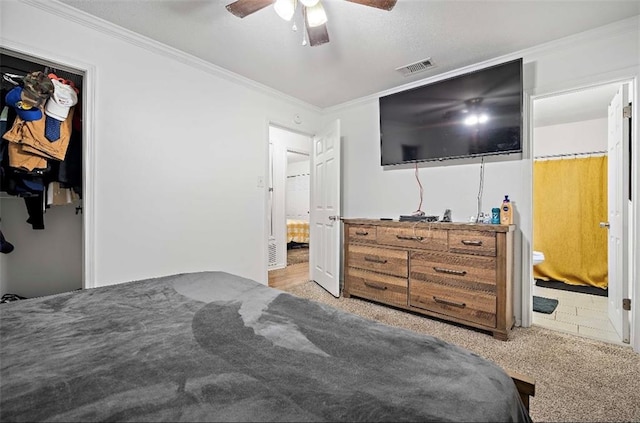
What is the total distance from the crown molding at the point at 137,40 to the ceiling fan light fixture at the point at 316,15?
1439mm

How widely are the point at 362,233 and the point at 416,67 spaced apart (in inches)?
69.1

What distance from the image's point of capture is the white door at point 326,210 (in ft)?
11.7

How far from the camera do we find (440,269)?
2.65 metres

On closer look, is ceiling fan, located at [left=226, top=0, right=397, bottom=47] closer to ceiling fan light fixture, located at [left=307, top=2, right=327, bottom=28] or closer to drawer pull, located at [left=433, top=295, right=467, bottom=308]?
ceiling fan light fixture, located at [left=307, top=2, right=327, bottom=28]

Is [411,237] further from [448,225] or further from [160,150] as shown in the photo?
[160,150]

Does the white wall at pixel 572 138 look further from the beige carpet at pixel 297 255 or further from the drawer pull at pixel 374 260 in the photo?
the beige carpet at pixel 297 255

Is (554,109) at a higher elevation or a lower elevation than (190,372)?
higher

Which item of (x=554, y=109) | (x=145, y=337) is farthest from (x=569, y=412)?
(x=554, y=109)

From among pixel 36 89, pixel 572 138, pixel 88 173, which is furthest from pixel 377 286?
pixel 572 138

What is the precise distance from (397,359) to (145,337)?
2.42 feet

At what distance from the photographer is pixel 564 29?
2.30m

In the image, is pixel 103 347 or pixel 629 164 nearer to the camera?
pixel 103 347

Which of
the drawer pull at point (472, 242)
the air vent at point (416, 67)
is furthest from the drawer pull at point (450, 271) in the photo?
the air vent at point (416, 67)

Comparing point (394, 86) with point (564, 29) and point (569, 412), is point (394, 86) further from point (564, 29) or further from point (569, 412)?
point (569, 412)
